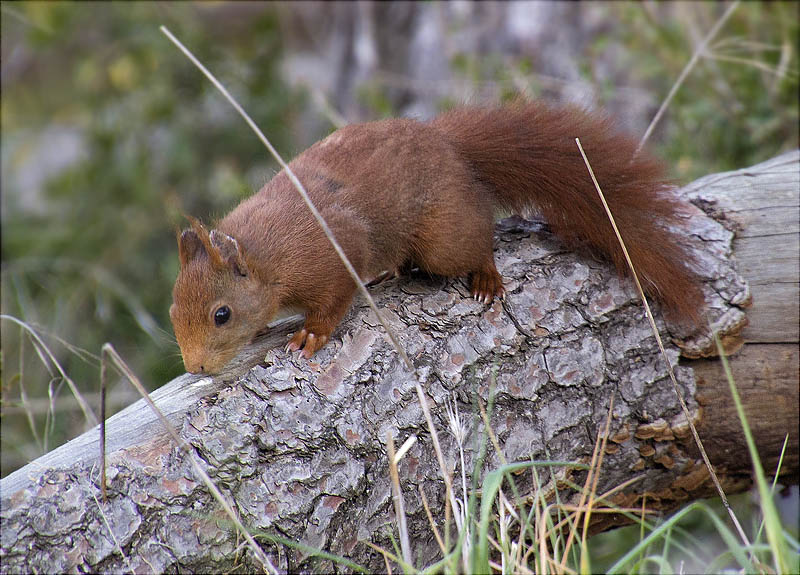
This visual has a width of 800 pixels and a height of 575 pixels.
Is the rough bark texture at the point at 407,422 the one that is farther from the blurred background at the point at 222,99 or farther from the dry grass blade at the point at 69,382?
the blurred background at the point at 222,99

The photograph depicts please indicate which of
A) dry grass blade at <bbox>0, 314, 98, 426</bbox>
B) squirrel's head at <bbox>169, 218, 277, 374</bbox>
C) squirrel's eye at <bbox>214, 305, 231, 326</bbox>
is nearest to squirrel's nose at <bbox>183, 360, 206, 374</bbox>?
squirrel's head at <bbox>169, 218, 277, 374</bbox>

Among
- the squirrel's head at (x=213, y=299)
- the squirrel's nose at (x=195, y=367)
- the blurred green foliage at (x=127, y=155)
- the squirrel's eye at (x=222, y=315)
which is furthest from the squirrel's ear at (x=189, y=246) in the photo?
the blurred green foliage at (x=127, y=155)

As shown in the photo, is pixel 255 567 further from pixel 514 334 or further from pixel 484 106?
pixel 484 106

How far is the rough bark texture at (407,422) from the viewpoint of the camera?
1508 mm

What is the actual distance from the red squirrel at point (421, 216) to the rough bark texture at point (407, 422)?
0.24ft

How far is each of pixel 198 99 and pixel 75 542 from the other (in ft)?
9.74

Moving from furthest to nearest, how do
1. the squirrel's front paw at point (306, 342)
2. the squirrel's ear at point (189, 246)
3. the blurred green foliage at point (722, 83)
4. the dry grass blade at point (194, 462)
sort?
the blurred green foliage at point (722, 83), the squirrel's ear at point (189, 246), the squirrel's front paw at point (306, 342), the dry grass blade at point (194, 462)

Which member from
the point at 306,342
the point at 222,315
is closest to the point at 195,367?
the point at 222,315

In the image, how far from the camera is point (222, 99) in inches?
159

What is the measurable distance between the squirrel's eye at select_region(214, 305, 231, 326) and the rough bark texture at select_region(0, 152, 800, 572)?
106 mm

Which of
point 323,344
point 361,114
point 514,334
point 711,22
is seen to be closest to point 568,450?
point 514,334

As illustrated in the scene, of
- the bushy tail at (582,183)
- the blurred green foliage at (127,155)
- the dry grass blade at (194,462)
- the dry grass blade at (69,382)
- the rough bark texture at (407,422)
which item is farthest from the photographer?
the blurred green foliage at (127,155)

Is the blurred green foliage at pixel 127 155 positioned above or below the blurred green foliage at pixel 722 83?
above

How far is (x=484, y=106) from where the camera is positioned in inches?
90.7
